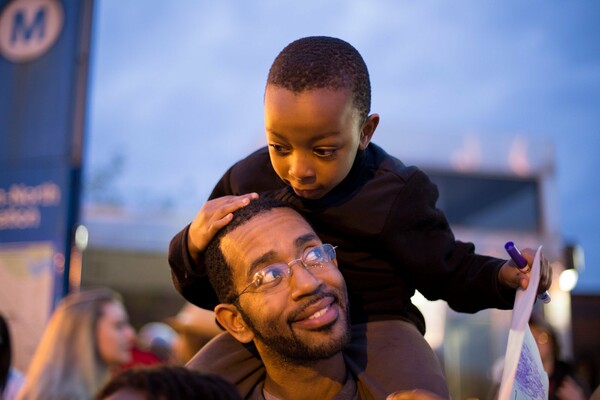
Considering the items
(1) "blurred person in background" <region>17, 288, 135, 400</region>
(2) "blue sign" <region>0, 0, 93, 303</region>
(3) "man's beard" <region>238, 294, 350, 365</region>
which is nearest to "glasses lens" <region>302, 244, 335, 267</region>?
(3) "man's beard" <region>238, 294, 350, 365</region>

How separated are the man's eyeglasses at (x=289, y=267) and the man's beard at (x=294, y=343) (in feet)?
0.31

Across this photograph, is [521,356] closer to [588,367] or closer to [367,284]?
[367,284]

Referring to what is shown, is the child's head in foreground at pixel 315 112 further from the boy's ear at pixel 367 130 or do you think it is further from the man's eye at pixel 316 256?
the man's eye at pixel 316 256

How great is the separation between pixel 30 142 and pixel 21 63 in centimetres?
56

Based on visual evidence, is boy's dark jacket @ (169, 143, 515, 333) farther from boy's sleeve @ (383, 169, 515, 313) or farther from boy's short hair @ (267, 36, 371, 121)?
boy's short hair @ (267, 36, 371, 121)

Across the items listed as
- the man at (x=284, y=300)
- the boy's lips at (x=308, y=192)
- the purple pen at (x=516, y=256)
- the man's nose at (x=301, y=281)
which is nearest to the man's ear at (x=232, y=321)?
the man at (x=284, y=300)

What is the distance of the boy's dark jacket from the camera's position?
211 centimetres

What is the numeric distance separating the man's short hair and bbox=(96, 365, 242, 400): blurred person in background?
598 mm

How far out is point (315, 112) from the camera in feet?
6.39

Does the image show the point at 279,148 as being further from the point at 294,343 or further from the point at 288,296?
the point at 294,343

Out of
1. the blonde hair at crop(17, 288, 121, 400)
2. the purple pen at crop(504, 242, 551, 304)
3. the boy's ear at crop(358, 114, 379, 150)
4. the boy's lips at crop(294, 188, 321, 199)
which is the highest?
the boy's ear at crop(358, 114, 379, 150)

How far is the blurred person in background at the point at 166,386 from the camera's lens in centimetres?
159

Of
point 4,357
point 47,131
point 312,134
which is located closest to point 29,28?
point 47,131

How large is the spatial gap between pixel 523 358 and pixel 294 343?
24.6 inches
